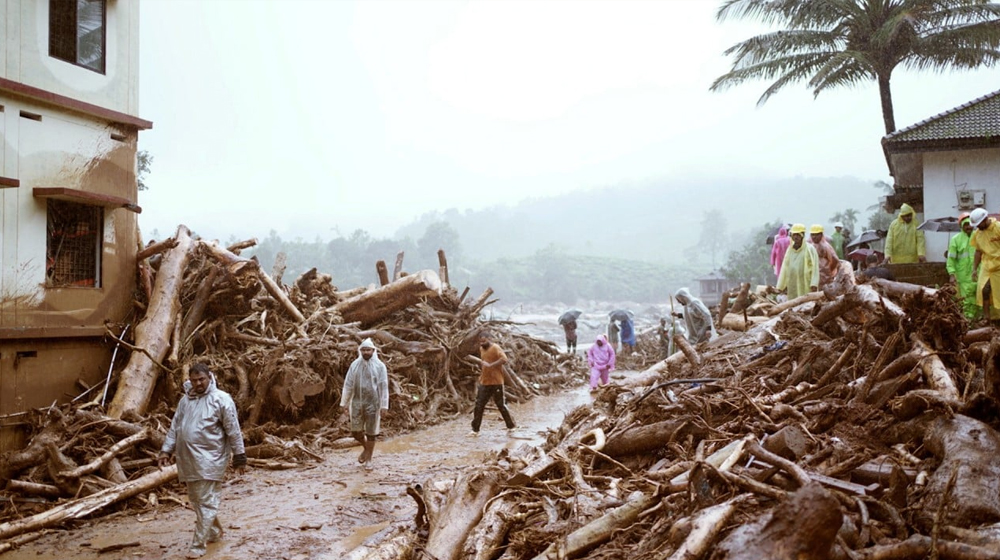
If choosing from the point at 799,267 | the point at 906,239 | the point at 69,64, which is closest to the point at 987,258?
the point at 799,267

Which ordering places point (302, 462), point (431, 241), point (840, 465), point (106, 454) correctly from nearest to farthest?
point (840, 465) → point (106, 454) → point (302, 462) → point (431, 241)

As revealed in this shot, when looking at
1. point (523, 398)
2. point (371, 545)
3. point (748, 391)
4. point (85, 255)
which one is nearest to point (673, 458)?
point (748, 391)

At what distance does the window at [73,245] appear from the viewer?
10.1 metres

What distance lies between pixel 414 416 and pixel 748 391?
26.9ft

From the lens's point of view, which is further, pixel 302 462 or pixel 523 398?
pixel 523 398

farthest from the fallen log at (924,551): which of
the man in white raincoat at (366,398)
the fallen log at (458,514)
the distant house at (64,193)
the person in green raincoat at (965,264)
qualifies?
the distant house at (64,193)

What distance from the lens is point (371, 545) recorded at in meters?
5.37

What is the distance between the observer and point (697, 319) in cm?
1211

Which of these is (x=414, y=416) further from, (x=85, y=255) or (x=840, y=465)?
(x=840, y=465)

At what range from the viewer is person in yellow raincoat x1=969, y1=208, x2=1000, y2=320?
8445mm

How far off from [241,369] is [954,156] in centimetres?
1464

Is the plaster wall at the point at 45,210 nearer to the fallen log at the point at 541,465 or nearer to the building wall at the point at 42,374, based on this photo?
the building wall at the point at 42,374

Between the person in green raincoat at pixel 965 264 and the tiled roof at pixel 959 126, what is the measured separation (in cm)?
598

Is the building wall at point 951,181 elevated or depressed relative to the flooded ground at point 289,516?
elevated
